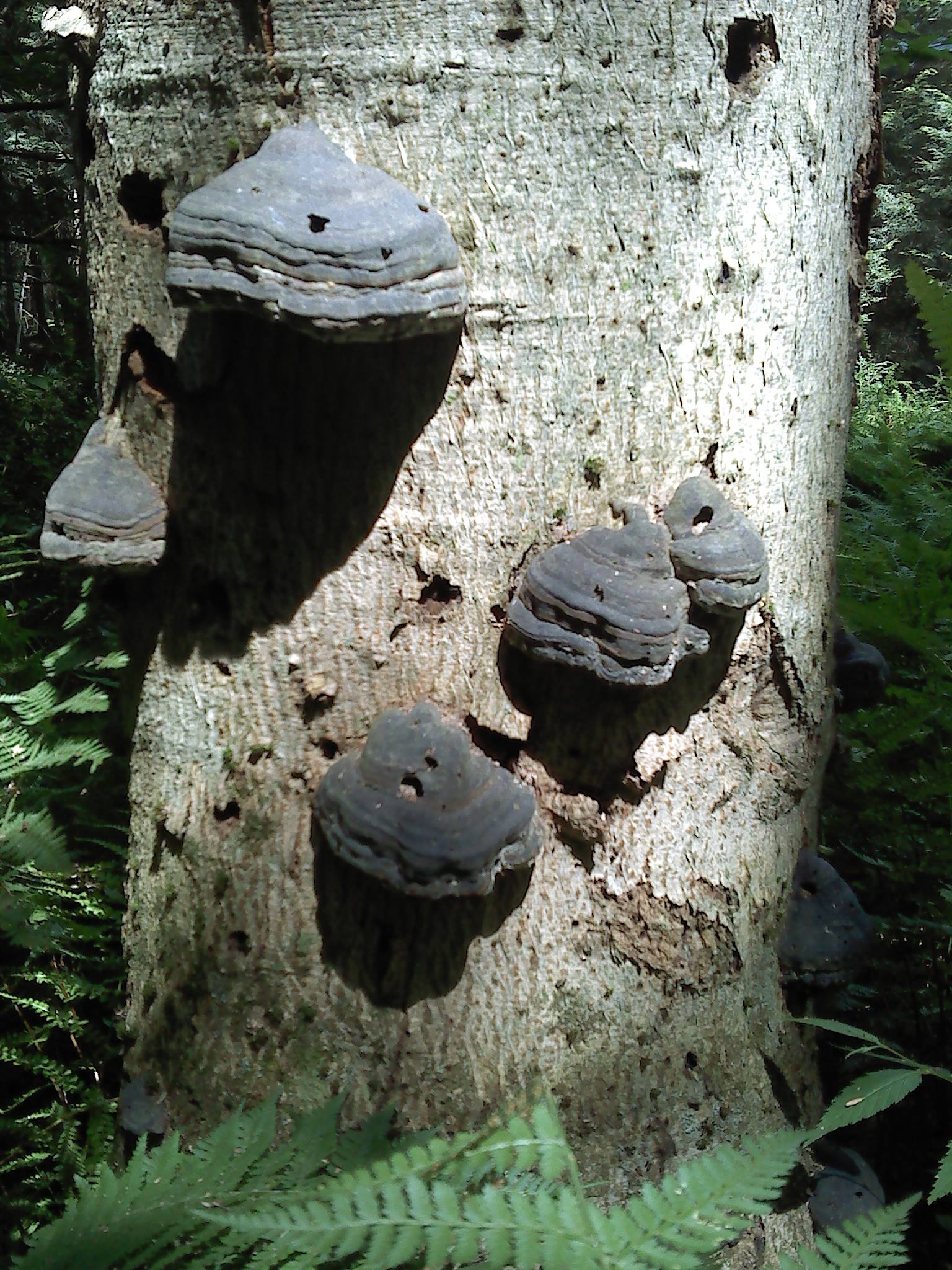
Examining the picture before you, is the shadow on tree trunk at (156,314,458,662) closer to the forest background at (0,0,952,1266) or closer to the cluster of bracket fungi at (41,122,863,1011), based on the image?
the cluster of bracket fungi at (41,122,863,1011)

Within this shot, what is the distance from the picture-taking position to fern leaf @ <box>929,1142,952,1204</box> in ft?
5.34

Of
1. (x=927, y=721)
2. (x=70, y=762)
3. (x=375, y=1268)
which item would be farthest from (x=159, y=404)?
(x=927, y=721)

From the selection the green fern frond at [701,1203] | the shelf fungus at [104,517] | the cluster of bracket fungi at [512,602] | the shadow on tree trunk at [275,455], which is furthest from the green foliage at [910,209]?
the green fern frond at [701,1203]

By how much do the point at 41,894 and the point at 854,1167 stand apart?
2.34 metres

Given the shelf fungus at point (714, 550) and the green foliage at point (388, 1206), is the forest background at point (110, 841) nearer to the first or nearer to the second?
the green foliage at point (388, 1206)

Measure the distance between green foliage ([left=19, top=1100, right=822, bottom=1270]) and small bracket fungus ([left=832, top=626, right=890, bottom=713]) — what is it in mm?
1215

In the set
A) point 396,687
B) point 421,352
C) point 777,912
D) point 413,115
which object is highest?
point 413,115

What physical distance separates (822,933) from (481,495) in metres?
1.28

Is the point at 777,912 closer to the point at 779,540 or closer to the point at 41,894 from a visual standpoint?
the point at 779,540

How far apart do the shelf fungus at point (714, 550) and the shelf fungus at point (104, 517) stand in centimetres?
107

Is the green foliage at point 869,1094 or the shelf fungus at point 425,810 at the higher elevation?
the shelf fungus at point 425,810

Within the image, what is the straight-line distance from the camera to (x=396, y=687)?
187 cm

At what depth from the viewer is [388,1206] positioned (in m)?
1.41

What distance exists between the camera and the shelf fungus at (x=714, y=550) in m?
1.82
